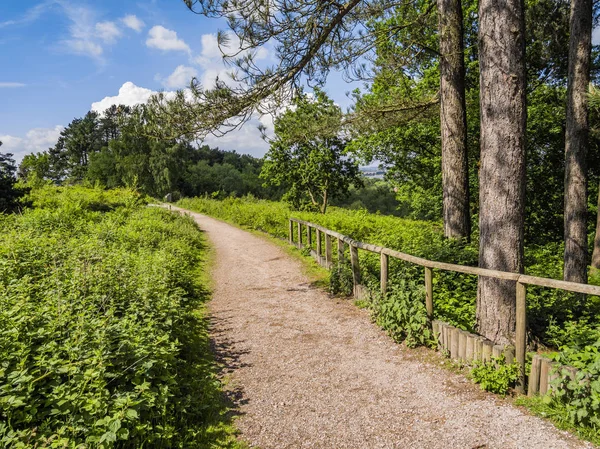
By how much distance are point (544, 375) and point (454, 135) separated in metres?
5.63

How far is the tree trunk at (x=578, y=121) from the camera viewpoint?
8609mm

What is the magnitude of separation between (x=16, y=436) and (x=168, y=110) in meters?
5.42

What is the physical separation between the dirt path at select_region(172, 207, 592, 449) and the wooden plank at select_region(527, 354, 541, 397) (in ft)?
0.91

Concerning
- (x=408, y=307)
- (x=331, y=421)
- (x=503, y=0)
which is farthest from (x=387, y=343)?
(x=503, y=0)

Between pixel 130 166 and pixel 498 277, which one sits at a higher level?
pixel 130 166

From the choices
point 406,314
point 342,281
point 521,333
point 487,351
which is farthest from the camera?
point 342,281

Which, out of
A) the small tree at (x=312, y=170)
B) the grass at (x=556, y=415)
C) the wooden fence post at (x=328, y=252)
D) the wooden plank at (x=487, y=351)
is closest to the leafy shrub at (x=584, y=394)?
the grass at (x=556, y=415)

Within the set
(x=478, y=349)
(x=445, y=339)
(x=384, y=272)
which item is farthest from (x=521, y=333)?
(x=384, y=272)

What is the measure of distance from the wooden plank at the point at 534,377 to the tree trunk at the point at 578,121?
6.08m

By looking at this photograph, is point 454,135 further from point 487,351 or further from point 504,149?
point 487,351

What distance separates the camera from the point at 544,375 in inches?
140

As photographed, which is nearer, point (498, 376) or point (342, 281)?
point (498, 376)

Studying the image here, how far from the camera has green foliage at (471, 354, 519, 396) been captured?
3.86 metres

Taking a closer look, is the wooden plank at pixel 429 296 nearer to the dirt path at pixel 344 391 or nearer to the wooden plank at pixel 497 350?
the dirt path at pixel 344 391
